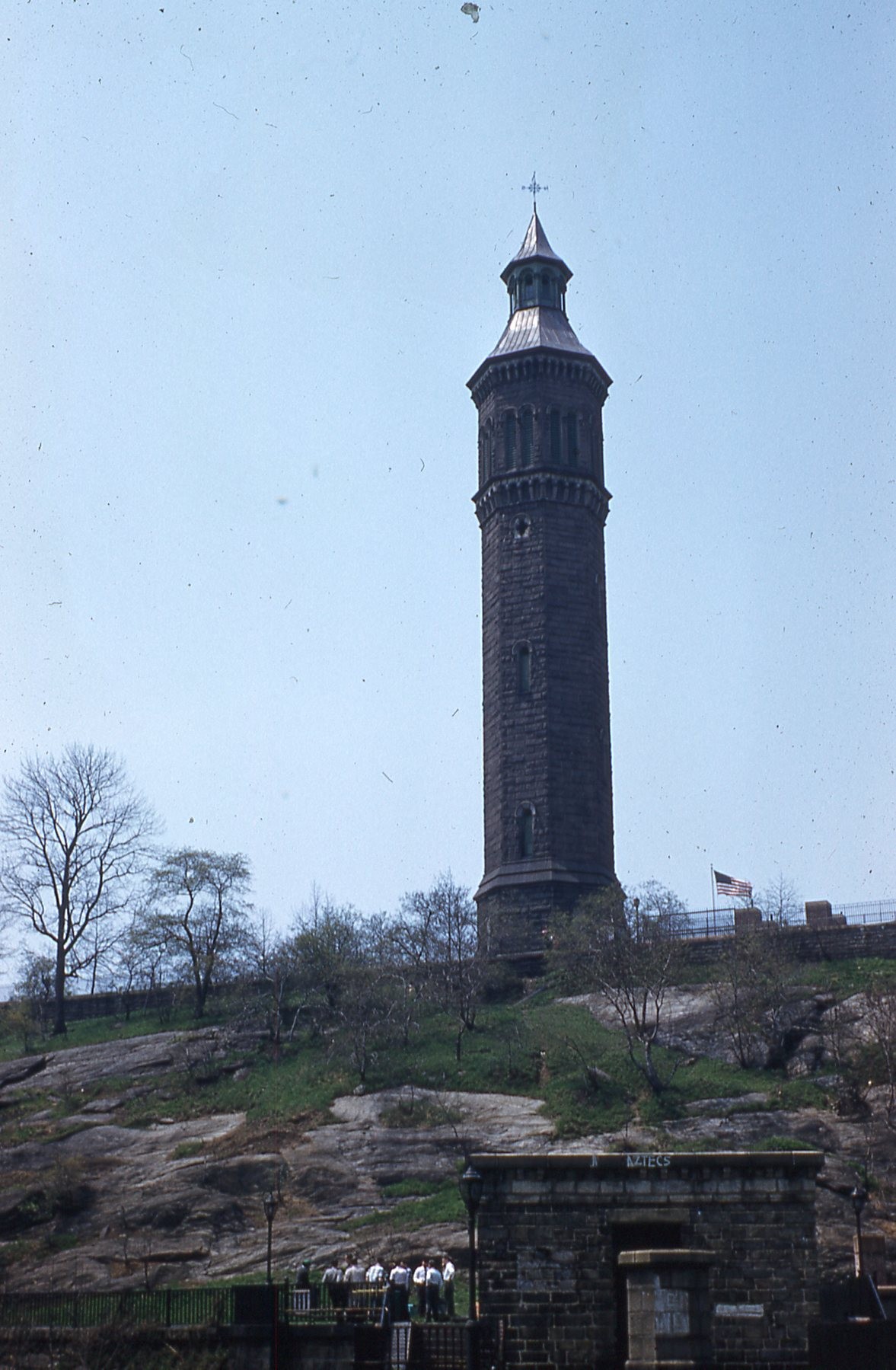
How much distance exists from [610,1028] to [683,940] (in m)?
4.70

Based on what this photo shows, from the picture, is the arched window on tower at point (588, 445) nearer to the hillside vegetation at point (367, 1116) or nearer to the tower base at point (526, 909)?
the tower base at point (526, 909)

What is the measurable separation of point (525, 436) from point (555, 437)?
1239mm

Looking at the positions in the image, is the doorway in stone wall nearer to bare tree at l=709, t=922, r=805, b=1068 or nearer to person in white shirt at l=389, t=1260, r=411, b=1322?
person in white shirt at l=389, t=1260, r=411, b=1322

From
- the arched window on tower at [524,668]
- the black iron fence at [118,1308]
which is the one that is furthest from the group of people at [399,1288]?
the arched window on tower at [524,668]

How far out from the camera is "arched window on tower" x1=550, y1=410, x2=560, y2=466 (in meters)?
67.3

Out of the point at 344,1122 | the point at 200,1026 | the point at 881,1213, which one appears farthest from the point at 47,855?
the point at 881,1213

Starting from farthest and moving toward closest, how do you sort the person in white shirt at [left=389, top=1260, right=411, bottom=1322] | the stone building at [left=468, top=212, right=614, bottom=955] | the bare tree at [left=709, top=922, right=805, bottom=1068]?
1. the stone building at [left=468, top=212, right=614, bottom=955]
2. the bare tree at [left=709, top=922, right=805, bottom=1068]
3. the person in white shirt at [left=389, top=1260, right=411, bottom=1322]

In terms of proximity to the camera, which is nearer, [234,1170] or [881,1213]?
[881,1213]

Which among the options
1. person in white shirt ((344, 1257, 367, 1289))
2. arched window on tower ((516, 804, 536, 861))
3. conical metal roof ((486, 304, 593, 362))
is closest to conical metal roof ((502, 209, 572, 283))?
conical metal roof ((486, 304, 593, 362))

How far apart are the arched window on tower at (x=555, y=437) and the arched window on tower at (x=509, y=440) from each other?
1549 millimetres

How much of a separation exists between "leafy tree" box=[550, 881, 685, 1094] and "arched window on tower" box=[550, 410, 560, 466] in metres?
18.2

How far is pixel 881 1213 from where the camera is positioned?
38219mm

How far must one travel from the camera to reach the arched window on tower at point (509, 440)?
67500mm

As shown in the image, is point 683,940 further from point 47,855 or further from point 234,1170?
point 47,855
